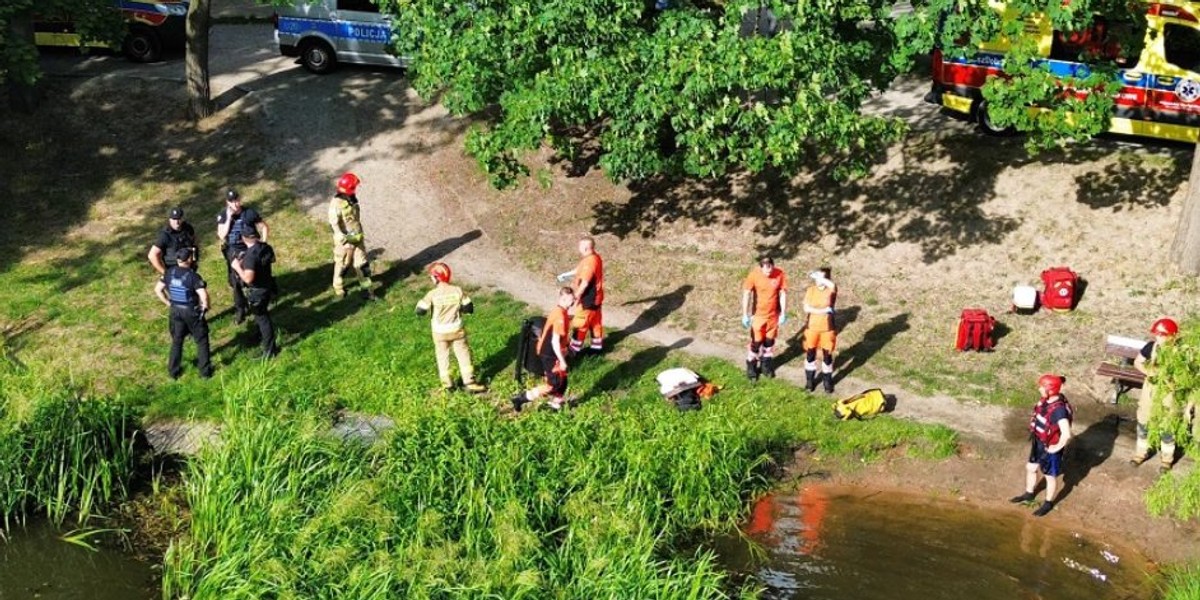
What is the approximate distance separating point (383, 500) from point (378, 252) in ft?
25.0

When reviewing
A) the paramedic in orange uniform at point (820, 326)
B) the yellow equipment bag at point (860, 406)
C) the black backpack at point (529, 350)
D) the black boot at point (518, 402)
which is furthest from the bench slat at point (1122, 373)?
the black boot at point (518, 402)

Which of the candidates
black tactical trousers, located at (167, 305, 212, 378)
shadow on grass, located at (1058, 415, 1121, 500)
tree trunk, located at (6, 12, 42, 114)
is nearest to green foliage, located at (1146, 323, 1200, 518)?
shadow on grass, located at (1058, 415, 1121, 500)

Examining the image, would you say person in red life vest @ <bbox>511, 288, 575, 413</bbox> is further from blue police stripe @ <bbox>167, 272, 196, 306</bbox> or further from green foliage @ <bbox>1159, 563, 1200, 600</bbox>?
green foliage @ <bbox>1159, 563, 1200, 600</bbox>

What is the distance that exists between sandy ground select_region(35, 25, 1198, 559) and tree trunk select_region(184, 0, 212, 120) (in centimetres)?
133

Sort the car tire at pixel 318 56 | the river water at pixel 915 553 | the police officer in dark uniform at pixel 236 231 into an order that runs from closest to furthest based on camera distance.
→ the river water at pixel 915 553 < the police officer in dark uniform at pixel 236 231 < the car tire at pixel 318 56

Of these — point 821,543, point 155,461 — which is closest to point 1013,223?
point 821,543

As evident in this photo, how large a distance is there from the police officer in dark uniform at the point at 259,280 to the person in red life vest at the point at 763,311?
5.79m

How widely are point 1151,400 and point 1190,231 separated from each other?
506 cm

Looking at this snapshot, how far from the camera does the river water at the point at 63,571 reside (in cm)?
1216

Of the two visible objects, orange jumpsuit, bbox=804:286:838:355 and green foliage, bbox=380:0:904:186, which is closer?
orange jumpsuit, bbox=804:286:838:355

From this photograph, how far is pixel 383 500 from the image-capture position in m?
12.1

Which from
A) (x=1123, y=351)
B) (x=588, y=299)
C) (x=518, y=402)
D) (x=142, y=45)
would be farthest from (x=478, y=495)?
(x=142, y=45)

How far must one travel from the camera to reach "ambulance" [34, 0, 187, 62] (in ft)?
82.5

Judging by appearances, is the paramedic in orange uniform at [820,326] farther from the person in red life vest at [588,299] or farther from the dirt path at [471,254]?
the person in red life vest at [588,299]
